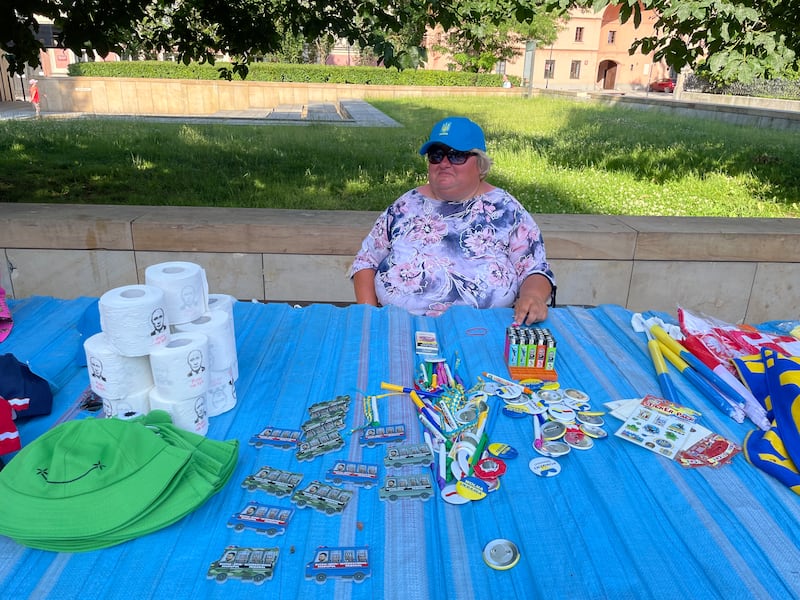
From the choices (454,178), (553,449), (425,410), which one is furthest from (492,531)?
(454,178)

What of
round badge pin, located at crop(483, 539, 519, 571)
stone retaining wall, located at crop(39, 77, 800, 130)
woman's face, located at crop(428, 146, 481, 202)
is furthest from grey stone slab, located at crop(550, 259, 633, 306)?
stone retaining wall, located at crop(39, 77, 800, 130)

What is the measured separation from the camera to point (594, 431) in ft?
5.49

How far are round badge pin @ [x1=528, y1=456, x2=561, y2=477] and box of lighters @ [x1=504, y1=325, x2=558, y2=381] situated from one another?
452mm

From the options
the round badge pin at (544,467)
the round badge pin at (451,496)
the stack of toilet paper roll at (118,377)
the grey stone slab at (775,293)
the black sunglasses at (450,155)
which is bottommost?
the grey stone slab at (775,293)

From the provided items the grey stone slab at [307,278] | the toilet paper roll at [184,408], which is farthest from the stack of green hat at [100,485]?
the grey stone slab at [307,278]

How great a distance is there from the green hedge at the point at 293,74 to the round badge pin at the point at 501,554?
24148 mm

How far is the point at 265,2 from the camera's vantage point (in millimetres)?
5707

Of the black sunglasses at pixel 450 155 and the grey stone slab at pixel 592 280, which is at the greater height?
the black sunglasses at pixel 450 155

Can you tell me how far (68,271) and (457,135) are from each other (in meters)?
2.74

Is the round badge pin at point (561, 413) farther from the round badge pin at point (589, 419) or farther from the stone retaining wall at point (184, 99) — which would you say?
the stone retaining wall at point (184, 99)

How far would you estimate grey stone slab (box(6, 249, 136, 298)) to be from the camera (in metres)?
3.79

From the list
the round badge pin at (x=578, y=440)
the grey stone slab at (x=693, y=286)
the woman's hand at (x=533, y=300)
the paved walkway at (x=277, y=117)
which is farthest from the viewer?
the paved walkway at (x=277, y=117)

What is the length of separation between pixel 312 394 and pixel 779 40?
524 cm

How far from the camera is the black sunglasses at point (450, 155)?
2.72 metres
